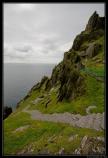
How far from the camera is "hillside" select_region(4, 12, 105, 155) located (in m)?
23.6

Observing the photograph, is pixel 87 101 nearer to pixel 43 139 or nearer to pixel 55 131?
pixel 55 131

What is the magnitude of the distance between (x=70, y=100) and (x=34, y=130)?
15.7 metres

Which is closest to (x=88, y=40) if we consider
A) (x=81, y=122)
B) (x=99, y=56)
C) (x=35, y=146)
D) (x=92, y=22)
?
(x=92, y=22)

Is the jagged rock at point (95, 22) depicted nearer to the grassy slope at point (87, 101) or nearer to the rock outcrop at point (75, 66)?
the rock outcrop at point (75, 66)

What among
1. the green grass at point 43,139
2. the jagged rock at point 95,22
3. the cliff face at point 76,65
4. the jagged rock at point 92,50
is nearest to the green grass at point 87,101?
the cliff face at point 76,65

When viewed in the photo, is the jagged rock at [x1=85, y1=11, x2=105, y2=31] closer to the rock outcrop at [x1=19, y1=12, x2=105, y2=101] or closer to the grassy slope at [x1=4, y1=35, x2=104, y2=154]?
the rock outcrop at [x1=19, y1=12, x2=105, y2=101]

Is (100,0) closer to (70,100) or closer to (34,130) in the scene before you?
(34,130)

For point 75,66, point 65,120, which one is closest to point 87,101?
point 65,120

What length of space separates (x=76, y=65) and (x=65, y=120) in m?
35.7

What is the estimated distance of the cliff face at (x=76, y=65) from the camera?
173 ft

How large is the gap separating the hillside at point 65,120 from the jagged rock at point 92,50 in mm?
3368

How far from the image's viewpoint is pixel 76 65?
240 feet

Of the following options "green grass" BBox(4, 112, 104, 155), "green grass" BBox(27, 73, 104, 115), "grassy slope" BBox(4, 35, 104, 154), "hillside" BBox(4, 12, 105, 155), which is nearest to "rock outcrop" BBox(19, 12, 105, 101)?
"hillside" BBox(4, 12, 105, 155)

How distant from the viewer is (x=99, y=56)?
90.7 metres
